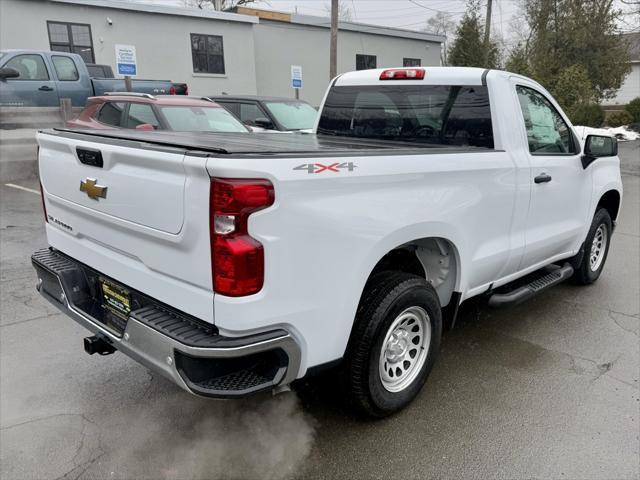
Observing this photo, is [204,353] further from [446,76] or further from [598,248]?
[598,248]

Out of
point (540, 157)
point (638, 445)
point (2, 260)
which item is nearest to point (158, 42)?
point (2, 260)

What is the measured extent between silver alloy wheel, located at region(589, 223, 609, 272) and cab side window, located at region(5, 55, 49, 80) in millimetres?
11524

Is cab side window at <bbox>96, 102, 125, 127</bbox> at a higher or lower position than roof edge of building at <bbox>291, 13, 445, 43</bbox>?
lower

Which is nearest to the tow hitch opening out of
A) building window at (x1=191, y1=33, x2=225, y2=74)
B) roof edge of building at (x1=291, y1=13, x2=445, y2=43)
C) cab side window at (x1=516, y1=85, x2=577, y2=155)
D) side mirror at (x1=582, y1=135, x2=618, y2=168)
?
cab side window at (x1=516, y1=85, x2=577, y2=155)

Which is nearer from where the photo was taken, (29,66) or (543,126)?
(543,126)

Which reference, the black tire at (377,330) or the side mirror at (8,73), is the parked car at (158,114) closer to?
the side mirror at (8,73)

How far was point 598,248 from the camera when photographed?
5414 mm

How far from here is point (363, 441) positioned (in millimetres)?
2879

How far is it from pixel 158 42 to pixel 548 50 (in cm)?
1624

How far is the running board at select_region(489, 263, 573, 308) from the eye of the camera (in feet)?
12.4

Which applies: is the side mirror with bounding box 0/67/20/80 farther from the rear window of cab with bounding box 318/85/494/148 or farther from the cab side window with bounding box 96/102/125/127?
the rear window of cab with bounding box 318/85/494/148

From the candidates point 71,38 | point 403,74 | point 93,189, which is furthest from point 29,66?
point 93,189

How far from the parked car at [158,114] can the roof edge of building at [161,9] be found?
10.4 meters

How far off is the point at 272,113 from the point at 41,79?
5.40 metres
